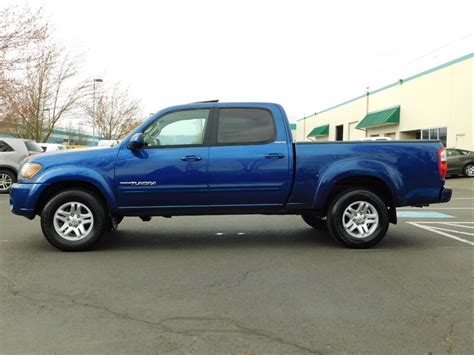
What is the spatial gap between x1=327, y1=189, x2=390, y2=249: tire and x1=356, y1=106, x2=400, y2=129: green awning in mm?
26492

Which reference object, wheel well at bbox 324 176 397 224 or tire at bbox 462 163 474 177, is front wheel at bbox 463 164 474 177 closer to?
tire at bbox 462 163 474 177

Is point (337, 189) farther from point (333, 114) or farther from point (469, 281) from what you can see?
point (333, 114)

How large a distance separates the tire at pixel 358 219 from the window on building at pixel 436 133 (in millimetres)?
21731

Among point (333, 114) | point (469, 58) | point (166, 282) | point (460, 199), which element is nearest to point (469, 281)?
point (166, 282)

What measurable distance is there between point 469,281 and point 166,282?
128 inches

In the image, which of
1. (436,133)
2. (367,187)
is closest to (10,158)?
(367,187)

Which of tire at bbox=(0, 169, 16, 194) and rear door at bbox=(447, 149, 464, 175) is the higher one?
rear door at bbox=(447, 149, 464, 175)

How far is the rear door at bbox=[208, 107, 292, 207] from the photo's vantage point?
246 inches

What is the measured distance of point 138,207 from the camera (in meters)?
6.27

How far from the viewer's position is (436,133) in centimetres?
2706

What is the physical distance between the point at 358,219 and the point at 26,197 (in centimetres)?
455

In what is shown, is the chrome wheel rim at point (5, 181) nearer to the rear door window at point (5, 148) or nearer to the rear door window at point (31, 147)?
the rear door window at point (5, 148)

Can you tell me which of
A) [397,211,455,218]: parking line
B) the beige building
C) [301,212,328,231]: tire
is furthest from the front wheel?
[301,212,328,231]: tire

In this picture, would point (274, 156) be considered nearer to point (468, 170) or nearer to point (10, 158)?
point (10, 158)
